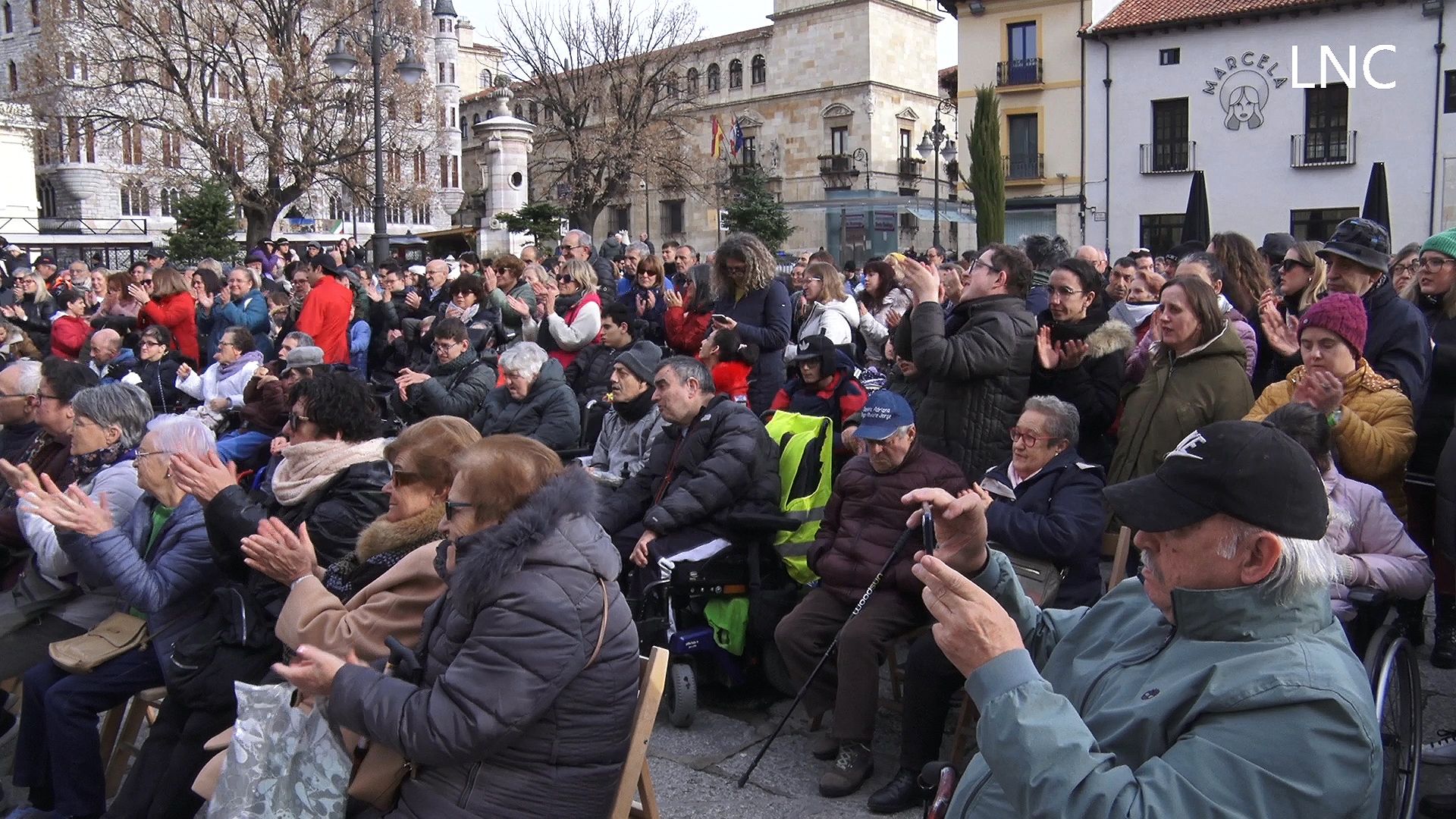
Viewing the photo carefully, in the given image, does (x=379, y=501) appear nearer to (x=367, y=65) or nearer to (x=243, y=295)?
(x=243, y=295)

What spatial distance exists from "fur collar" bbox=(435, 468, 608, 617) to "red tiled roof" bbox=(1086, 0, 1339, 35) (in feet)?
109

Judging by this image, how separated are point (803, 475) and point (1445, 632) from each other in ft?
9.23

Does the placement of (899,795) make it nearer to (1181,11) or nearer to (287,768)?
(287,768)

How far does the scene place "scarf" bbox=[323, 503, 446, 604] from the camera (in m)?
3.62

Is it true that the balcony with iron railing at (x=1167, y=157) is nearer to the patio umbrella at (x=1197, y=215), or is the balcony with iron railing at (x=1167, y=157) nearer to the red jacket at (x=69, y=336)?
the patio umbrella at (x=1197, y=215)

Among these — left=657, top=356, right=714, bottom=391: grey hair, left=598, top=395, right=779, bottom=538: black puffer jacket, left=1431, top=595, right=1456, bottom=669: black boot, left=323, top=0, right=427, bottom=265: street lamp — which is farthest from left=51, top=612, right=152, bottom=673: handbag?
left=323, top=0, right=427, bottom=265: street lamp

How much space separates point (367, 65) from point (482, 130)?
6.18 m

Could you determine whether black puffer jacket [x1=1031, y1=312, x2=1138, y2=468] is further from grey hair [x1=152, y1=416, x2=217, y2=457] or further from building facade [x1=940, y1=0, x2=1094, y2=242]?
building facade [x1=940, y1=0, x2=1094, y2=242]

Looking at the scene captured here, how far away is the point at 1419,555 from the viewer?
379 centimetres

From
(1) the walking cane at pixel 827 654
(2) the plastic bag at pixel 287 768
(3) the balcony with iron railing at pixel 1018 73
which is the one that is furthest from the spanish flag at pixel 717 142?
(2) the plastic bag at pixel 287 768

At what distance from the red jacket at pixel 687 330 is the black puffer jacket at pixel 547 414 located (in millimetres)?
1361

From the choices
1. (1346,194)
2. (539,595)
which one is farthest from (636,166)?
(539,595)

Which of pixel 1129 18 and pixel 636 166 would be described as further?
pixel 636 166

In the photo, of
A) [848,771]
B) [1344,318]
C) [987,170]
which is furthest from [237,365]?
[987,170]
